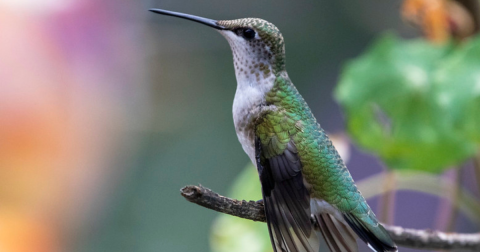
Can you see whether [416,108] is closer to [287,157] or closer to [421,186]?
[421,186]

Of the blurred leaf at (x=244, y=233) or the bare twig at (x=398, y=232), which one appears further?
the blurred leaf at (x=244, y=233)

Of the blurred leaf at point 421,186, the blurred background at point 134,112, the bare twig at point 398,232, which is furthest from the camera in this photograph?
the blurred background at point 134,112

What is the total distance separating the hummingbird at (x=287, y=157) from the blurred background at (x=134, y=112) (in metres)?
1.35

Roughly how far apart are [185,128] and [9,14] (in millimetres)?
1621

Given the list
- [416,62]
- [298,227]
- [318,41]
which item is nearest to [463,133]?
[416,62]

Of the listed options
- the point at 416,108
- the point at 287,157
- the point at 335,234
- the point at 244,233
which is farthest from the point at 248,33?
the point at 244,233

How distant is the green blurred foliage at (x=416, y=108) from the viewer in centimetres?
114

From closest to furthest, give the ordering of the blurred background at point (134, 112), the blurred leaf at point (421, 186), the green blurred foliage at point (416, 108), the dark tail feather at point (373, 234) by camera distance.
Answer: the dark tail feather at point (373, 234) < the green blurred foliage at point (416, 108) < the blurred leaf at point (421, 186) < the blurred background at point (134, 112)

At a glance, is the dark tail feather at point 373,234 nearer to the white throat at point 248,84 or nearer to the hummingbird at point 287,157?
the hummingbird at point 287,157

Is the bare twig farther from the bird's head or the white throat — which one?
the bird's head

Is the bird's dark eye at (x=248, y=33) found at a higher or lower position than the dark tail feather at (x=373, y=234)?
higher

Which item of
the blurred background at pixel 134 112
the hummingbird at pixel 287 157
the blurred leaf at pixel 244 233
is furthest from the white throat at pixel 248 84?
the blurred background at pixel 134 112

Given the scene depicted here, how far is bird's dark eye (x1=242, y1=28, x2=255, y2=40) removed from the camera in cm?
80

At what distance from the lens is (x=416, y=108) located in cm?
116
